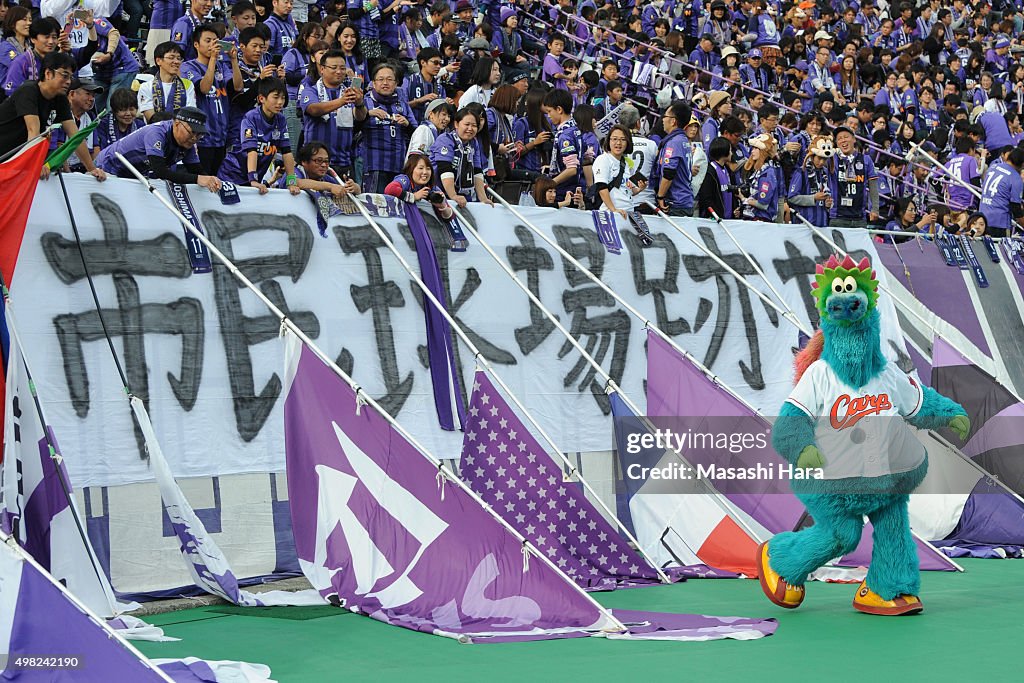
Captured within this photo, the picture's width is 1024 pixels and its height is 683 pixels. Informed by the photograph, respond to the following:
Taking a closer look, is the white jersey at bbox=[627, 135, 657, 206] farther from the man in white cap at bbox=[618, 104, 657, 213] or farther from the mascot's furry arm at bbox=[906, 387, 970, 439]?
the mascot's furry arm at bbox=[906, 387, 970, 439]

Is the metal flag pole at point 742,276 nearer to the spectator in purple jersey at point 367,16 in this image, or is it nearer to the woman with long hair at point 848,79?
→ the spectator in purple jersey at point 367,16

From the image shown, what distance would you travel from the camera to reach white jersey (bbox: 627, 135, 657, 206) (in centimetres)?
1222

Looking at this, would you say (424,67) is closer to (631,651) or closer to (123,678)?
(631,651)

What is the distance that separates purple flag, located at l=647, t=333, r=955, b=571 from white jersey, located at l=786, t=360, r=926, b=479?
157cm

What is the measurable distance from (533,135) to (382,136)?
223 cm

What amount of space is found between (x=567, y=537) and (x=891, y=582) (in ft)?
6.46

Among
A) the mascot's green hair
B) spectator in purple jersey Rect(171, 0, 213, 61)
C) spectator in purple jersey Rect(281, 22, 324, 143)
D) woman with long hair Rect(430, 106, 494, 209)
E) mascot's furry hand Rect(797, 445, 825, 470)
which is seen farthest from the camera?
spectator in purple jersey Rect(281, 22, 324, 143)

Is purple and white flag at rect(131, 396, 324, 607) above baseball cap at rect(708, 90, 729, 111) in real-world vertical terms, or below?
below

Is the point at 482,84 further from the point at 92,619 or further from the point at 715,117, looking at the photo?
the point at 92,619

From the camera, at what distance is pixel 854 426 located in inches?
296

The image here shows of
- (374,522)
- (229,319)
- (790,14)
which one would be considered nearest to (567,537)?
(374,522)

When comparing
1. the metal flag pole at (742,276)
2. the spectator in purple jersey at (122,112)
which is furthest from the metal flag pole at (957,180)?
the spectator in purple jersey at (122,112)

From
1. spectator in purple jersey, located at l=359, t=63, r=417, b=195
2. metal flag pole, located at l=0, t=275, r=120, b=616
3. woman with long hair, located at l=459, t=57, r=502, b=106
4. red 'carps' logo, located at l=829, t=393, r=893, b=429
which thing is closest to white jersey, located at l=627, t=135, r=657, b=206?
woman with long hair, located at l=459, t=57, r=502, b=106

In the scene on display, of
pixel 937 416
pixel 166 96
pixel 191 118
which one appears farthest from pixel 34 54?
pixel 937 416
